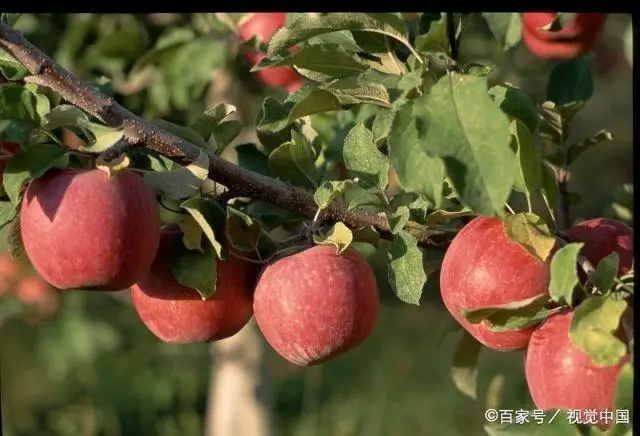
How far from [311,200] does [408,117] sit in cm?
20

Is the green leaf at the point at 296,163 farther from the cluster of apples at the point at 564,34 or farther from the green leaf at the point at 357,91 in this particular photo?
the cluster of apples at the point at 564,34

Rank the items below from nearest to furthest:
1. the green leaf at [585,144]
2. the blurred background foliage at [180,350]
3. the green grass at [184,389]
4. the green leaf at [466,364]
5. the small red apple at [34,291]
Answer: the green leaf at [585,144]
the green leaf at [466,364]
the blurred background foliage at [180,350]
the small red apple at [34,291]
the green grass at [184,389]

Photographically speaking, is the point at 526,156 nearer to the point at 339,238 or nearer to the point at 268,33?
the point at 339,238

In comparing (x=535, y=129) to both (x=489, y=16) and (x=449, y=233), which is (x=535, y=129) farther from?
(x=489, y=16)

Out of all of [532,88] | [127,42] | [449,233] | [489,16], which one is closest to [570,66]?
[489,16]

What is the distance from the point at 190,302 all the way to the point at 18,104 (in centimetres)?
23

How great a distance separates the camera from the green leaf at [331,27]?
2.84 ft

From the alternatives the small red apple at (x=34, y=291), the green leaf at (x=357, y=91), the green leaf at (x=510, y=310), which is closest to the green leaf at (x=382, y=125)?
the green leaf at (x=357, y=91)

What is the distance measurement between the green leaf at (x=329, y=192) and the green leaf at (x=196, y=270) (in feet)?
0.34

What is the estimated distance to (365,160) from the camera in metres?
0.89

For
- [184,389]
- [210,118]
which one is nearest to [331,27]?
[210,118]

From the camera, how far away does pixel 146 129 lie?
79 cm

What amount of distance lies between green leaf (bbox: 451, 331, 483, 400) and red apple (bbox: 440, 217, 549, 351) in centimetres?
33

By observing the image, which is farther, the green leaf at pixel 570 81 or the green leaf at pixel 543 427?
the green leaf at pixel 570 81
